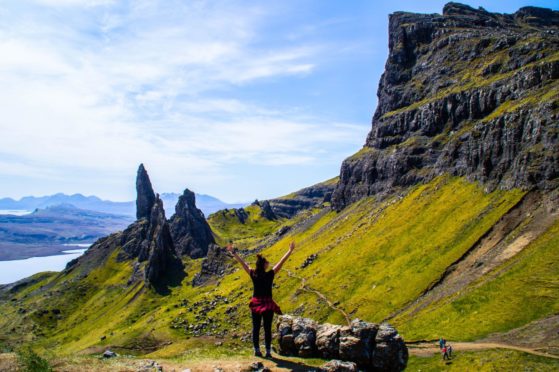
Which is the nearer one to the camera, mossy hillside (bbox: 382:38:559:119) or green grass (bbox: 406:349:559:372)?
green grass (bbox: 406:349:559:372)

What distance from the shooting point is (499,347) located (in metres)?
47.8

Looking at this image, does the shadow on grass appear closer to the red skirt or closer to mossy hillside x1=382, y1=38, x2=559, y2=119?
the red skirt

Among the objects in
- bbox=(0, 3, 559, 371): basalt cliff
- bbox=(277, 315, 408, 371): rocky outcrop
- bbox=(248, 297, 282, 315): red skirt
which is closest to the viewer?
bbox=(248, 297, 282, 315): red skirt

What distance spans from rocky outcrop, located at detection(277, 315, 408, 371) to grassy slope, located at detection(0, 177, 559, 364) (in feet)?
21.1

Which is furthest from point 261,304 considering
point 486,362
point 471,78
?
point 471,78

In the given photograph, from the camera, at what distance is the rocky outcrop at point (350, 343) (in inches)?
1079

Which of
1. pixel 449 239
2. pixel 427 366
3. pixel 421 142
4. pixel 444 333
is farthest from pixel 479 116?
pixel 427 366

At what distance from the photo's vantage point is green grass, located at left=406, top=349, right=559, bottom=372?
132 feet

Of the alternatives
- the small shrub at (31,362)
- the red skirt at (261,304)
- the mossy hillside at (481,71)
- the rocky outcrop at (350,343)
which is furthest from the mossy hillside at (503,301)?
the mossy hillside at (481,71)

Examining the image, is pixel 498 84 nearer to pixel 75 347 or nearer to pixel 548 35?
pixel 548 35

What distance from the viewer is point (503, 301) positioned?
60250 millimetres

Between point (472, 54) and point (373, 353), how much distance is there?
19893 cm

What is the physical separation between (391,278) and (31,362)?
292 feet

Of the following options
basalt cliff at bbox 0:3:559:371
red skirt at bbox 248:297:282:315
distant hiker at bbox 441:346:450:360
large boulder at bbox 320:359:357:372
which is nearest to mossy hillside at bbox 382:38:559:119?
basalt cliff at bbox 0:3:559:371
